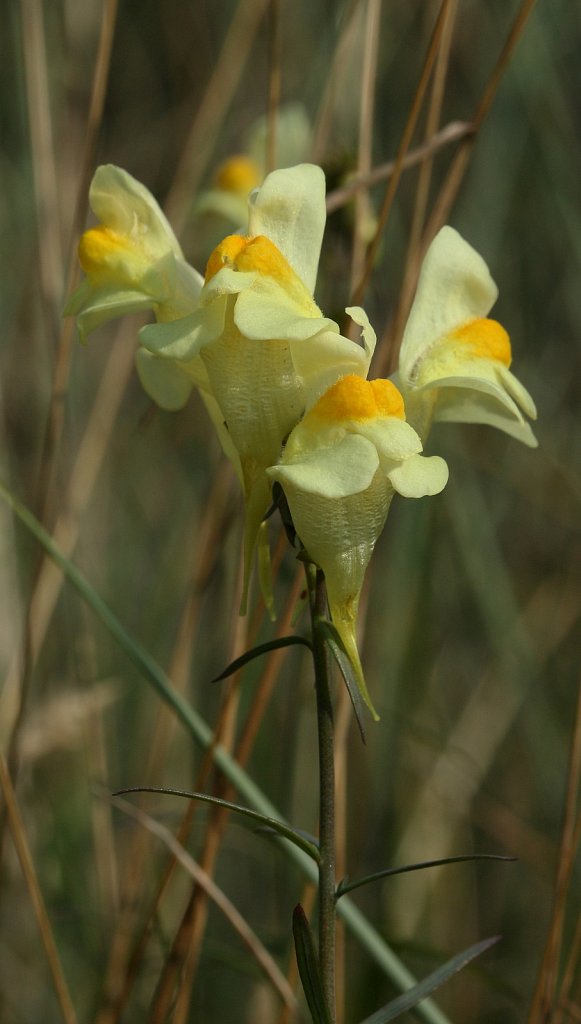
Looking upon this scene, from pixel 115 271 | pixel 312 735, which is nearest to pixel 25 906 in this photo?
pixel 312 735

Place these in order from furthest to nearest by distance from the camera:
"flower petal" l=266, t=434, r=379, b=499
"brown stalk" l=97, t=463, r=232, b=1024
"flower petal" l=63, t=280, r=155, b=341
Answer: "brown stalk" l=97, t=463, r=232, b=1024, "flower petal" l=63, t=280, r=155, b=341, "flower petal" l=266, t=434, r=379, b=499

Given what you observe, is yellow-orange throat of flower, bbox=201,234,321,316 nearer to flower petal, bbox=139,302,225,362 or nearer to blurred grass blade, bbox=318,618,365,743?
flower petal, bbox=139,302,225,362

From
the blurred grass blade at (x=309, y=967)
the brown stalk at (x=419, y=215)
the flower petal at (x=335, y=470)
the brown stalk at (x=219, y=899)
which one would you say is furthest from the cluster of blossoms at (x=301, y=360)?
the brown stalk at (x=219, y=899)

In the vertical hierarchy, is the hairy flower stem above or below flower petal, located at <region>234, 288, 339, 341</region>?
below

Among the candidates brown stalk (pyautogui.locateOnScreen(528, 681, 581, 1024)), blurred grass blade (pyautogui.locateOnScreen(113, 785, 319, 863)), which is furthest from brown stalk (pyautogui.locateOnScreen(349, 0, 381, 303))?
blurred grass blade (pyautogui.locateOnScreen(113, 785, 319, 863))

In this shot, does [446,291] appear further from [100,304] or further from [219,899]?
[219,899]

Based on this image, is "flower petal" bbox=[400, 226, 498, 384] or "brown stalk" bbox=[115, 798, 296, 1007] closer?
"flower petal" bbox=[400, 226, 498, 384]

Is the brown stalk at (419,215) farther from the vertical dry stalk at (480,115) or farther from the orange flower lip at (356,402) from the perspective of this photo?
the orange flower lip at (356,402)

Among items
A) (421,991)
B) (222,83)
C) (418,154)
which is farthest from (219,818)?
(222,83)
